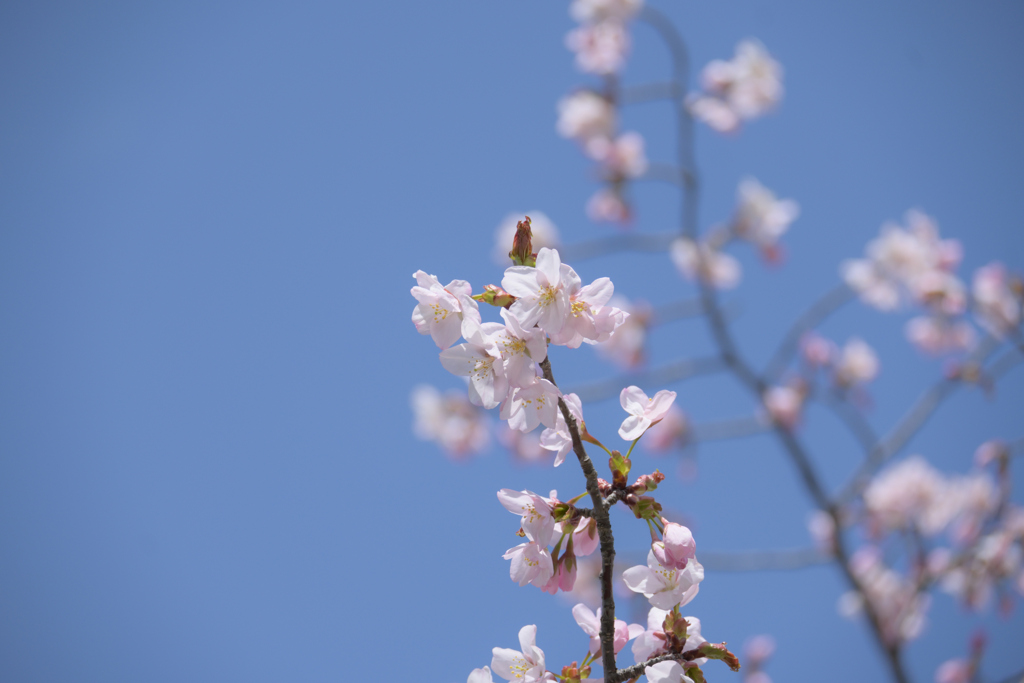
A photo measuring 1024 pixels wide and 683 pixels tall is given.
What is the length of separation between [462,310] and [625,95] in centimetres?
333

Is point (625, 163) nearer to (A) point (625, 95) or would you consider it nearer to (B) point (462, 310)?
(A) point (625, 95)

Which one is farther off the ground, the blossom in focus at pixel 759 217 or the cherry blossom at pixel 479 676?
the blossom in focus at pixel 759 217

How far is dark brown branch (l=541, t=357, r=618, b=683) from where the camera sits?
1.04 metres

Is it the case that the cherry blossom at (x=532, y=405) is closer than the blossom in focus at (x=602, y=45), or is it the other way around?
the cherry blossom at (x=532, y=405)

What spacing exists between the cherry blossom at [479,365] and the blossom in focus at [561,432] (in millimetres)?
119

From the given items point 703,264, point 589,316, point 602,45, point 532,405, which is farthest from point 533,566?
point 602,45

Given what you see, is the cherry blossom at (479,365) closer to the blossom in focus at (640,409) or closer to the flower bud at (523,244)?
the flower bud at (523,244)

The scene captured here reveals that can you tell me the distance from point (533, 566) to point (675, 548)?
30cm

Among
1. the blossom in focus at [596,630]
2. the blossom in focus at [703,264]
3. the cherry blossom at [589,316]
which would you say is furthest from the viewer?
the blossom in focus at [703,264]

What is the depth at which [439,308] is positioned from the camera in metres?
1.21

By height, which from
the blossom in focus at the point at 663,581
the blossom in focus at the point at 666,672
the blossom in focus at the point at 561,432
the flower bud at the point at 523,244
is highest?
the flower bud at the point at 523,244

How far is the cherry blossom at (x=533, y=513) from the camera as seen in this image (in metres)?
1.13

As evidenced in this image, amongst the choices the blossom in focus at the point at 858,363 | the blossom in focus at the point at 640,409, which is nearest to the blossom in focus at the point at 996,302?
the blossom in focus at the point at 858,363

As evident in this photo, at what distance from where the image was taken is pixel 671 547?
1.13 metres
